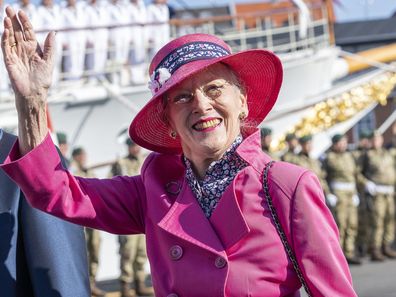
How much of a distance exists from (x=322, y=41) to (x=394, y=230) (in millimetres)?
3191

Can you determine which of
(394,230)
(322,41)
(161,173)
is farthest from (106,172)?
(161,173)

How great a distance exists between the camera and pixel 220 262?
2371 mm

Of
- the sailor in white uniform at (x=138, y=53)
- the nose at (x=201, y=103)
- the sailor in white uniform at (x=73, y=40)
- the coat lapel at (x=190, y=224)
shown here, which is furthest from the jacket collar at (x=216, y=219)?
the sailor in white uniform at (x=138, y=53)

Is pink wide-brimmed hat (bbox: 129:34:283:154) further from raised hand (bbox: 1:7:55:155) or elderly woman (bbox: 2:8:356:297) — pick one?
raised hand (bbox: 1:7:55:155)

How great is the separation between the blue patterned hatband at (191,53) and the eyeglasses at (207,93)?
0.23ft

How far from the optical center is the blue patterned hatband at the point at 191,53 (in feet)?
8.25

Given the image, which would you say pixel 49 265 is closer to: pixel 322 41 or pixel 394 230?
pixel 394 230

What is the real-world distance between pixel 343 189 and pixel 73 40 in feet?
11.2

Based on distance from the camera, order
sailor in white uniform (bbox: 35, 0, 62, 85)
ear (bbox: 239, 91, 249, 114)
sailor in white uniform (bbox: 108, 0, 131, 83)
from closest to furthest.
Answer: ear (bbox: 239, 91, 249, 114)
sailor in white uniform (bbox: 35, 0, 62, 85)
sailor in white uniform (bbox: 108, 0, 131, 83)

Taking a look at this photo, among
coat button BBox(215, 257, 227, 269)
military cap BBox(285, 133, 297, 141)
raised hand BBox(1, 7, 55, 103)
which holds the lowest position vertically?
military cap BBox(285, 133, 297, 141)

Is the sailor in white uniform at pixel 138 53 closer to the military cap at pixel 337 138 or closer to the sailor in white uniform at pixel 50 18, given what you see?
the sailor in white uniform at pixel 50 18

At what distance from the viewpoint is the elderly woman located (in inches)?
92.0

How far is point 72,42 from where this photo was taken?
1118 centimetres

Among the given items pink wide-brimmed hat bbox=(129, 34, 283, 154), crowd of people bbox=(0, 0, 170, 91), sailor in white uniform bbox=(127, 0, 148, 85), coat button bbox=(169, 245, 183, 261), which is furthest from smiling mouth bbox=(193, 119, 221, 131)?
sailor in white uniform bbox=(127, 0, 148, 85)
